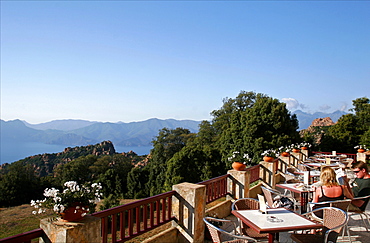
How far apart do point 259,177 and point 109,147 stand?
6933cm

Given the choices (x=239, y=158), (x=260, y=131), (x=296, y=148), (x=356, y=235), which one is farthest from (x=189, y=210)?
(x=260, y=131)

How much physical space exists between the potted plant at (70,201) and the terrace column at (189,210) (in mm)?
1871

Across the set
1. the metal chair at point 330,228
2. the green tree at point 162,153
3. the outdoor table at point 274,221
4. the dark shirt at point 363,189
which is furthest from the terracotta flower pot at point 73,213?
the green tree at point 162,153

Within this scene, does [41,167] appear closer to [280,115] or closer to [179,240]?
[280,115]

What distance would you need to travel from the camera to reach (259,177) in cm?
919

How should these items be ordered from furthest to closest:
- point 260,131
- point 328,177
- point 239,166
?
point 260,131, point 239,166, point 328,177

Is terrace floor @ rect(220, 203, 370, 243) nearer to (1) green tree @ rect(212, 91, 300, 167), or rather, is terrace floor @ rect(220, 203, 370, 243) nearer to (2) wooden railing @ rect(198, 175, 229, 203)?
(2) wooden railing @ rect(198, 175, 229, 203)

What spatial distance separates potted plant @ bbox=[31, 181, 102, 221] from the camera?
273cm

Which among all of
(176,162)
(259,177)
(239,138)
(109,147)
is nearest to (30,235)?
(259,177)

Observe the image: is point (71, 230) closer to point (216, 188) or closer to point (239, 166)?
point (216, 188)

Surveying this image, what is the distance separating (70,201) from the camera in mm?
2777

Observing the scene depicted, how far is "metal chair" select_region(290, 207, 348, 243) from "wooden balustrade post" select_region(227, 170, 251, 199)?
9.49 feet

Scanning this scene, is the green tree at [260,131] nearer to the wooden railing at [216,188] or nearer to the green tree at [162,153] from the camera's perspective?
the green tree at [162,153]

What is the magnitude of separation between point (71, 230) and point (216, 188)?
388cm
